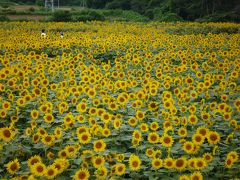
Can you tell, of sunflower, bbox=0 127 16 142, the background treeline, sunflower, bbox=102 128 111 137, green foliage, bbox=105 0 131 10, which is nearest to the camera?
sunflower, bbox=0 127 16 142

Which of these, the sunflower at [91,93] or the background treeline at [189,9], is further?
the background treeline at [189,9]

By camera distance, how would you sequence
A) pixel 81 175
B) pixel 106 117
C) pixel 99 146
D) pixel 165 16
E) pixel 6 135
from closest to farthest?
pixel 81 175, pixel 99 146, pixel 6 135, pixel 106 117, pixel 165 16

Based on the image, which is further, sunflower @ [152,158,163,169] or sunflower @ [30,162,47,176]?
sunflower @ [152,158,163,169]

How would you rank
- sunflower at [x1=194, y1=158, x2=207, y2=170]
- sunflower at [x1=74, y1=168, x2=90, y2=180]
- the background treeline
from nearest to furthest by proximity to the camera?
1. sunflower at [x1=74, y1=168, x2=90, y2=180]
2. sunflower at [x1=194, y1=158, x2=207, y2=170]
3. the background treeline

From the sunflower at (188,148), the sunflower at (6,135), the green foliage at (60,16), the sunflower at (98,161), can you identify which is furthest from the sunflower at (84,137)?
the green foliage at (60,16)

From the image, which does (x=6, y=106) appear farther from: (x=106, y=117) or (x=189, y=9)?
(x=189, y=9)

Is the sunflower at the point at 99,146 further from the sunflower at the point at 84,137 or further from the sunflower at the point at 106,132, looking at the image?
the sunflower at the point at 106,132

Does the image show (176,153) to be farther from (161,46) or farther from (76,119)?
(161,46)

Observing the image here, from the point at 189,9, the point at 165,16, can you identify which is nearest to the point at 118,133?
the point at 165,16

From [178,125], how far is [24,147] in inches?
78.9

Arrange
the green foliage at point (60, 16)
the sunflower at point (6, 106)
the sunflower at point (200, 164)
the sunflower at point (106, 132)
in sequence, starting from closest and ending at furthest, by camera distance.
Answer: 1. the sunflower at point (200, 164)
2. the sunflower at point (106, 132)
3. the sunflower at point (6, 106)
4. the green foliage at point (60, 16)

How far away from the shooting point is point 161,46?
39.2 ft

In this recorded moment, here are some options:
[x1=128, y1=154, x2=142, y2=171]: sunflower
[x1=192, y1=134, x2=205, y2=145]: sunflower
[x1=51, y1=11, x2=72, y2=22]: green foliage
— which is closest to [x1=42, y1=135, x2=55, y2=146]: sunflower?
[x1=128, y1=154, x2=142, y2=171]: sunflower

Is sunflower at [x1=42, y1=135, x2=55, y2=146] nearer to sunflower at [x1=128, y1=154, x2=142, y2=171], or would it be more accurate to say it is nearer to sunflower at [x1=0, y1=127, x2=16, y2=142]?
sunflower at [x1=0, y1=127, x2=16, y2=142]
